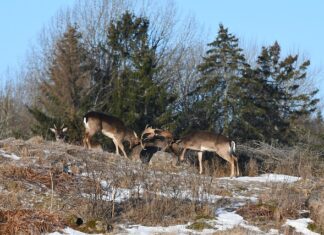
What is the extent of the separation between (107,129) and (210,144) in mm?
3628

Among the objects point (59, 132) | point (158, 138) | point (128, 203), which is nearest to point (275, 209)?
point (128, 203)

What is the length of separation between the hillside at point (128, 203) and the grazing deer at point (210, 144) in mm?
6352

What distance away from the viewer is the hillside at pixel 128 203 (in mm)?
11375

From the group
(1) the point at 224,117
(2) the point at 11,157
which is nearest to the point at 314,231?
(2) the point at 11,157

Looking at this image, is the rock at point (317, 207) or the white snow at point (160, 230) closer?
the white snow at point (160, 230)

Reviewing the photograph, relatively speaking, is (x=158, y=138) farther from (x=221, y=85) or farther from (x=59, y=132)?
(x=221, y=85)

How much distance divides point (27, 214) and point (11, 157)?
4338mm

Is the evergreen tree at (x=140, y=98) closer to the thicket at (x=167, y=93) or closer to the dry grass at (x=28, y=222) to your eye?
the thicket at (x=167, y=93)

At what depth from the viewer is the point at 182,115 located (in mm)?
32125

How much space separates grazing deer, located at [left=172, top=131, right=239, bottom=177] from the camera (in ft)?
73.2

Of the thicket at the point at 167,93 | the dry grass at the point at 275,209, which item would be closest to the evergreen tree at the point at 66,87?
the thicket at the point at 167,93

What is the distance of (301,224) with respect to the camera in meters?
12.5

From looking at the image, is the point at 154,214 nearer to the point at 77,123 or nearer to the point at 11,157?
the point at 11,157

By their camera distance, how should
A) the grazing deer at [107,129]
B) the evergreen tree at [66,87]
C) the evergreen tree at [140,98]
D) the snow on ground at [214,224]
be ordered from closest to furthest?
the snow on ground at [214,224] < the grazing deer at [107,129] < the evergreen tree at [66,87] < the evergreen tree at [140,98]
